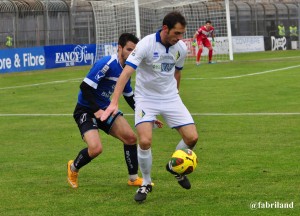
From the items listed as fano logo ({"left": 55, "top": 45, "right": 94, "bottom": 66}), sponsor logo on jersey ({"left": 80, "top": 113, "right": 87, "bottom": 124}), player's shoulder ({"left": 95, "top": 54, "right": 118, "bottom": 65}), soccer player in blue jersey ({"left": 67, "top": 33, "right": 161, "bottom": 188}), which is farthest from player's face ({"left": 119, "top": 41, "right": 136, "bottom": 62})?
fano logo ({"left": 55, "top": 45, "right": 94, "bottom": 66})

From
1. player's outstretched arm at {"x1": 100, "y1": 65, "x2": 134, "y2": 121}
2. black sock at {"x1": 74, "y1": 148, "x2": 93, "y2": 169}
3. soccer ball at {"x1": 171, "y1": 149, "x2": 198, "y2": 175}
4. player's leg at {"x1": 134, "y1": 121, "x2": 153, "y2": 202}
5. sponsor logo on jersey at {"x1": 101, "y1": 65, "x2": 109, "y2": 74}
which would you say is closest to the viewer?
player's outstretched arm at {"x1": 100, "y1": 65, "x2": 134, "y2": 121}

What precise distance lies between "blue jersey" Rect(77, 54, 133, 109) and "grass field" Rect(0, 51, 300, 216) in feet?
3.92

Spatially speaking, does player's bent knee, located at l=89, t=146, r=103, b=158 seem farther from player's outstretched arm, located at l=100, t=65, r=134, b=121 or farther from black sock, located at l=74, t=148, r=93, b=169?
player's outstretched arm, located at l=100, t=65, r=134, b=121

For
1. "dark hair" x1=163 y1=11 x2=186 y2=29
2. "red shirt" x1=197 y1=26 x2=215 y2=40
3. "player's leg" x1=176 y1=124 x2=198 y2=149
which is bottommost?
"player's leg" x1=176 y1=124 x2=198 y2=149

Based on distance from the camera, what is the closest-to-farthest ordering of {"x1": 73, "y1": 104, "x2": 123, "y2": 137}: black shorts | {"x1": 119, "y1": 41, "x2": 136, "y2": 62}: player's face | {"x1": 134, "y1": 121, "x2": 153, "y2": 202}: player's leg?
{"x1": 134, "y1": 121, "x2": 153, "y2": 202}: player's leg < {"x1": 119, "y1": 41, "x2": 136, "y2": 62}: player's face < {"x1": 73, "y1": 104, "x2": 123, "y2": 137}: black shorts

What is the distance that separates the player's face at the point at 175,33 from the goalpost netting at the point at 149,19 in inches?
1031

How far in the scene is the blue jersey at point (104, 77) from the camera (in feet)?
34.4

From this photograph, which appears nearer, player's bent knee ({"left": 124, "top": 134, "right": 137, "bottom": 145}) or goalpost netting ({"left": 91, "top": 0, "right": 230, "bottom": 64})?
player's bent knee ({"left": 124, "top": 134, "right": 137, "bottom": 145})

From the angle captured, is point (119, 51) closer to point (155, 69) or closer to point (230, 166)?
point (155, 69)

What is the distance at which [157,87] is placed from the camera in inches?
394

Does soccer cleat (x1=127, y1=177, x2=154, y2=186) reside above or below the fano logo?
below

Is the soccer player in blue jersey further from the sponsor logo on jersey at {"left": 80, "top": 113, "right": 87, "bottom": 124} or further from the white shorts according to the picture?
the white shorts

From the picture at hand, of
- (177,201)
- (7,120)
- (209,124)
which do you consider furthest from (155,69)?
(7,120)

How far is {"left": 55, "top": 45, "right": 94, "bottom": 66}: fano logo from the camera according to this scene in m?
42.0
